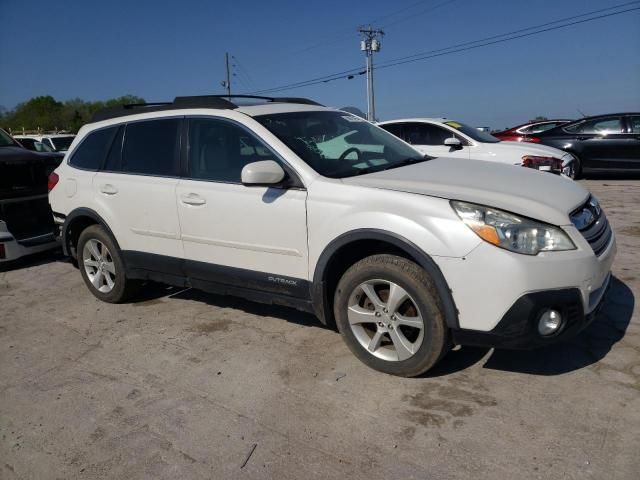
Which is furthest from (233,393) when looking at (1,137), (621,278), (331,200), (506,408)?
(1,137)

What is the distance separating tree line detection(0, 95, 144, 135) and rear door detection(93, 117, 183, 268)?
64.8 meters

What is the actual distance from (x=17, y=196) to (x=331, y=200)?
4816 mm

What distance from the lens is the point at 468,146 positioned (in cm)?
904

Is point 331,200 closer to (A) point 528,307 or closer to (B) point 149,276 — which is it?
(A) point 528,307

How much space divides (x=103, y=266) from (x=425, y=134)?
6.20 meters

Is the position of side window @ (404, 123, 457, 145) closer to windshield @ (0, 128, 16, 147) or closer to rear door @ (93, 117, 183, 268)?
rear door @ (93, 117, 183, 268)

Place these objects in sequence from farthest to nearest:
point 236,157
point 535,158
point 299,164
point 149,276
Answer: point 535,158 → point 149,276 → point 236,157 → point 299,164

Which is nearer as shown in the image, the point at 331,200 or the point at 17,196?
the point at 331,200

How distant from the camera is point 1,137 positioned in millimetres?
7523

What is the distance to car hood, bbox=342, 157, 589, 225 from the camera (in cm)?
299

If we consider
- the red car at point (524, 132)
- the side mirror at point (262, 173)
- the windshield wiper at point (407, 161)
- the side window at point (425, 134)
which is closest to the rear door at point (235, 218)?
the side mirror at point (262, 173)

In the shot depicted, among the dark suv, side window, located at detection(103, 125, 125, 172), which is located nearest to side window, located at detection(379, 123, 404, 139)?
the dark suv

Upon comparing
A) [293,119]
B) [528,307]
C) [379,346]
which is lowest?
[379,346]

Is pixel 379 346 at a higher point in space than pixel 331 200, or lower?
lower
